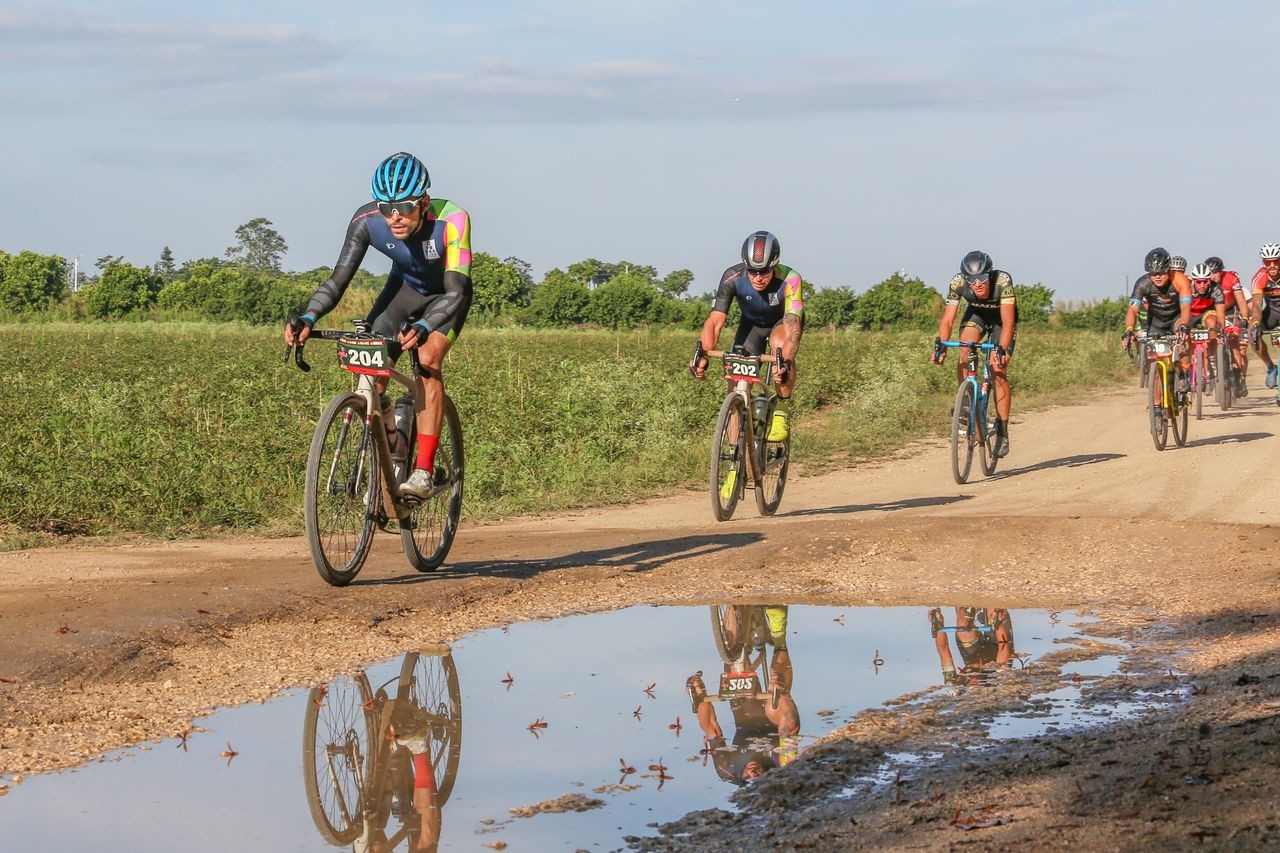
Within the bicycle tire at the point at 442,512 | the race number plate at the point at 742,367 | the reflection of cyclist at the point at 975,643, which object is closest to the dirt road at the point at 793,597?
the bicycle tire at the point at 442,512

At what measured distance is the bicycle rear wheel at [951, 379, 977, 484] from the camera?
1396 cm

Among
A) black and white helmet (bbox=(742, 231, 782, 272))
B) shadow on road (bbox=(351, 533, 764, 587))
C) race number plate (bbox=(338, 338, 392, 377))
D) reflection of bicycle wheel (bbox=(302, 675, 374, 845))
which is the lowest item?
reflection of bicycle wheel (bbox=(302, 675, 374, 845))

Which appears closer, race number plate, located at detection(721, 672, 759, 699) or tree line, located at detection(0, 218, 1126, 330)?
race number plate, located at detection(721, 672, 759, 699)

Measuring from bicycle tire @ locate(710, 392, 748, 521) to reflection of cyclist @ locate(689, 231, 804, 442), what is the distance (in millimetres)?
374

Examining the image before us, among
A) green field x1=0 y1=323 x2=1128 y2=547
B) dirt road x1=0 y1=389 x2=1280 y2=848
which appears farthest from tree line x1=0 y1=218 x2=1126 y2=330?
dirt road x1=0 y1=389 x2=1280 y2=848

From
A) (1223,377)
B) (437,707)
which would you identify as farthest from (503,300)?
(437,707)

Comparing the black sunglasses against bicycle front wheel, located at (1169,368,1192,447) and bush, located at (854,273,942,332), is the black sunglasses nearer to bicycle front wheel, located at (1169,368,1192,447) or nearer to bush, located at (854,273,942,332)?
bicycle front wheel, located at (1169,368,1192,447)

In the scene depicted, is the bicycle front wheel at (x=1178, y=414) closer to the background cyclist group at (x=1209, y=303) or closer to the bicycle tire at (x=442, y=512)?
the background cyclist group at (x=1209, y=303)

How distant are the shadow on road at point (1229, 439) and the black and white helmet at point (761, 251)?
7837 millimetres

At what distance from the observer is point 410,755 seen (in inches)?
208

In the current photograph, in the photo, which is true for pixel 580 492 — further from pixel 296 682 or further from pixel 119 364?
pixel 119 364

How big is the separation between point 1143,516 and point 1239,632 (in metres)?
4.24

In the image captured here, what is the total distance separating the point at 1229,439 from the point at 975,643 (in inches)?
453

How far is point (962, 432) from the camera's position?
1417cm
